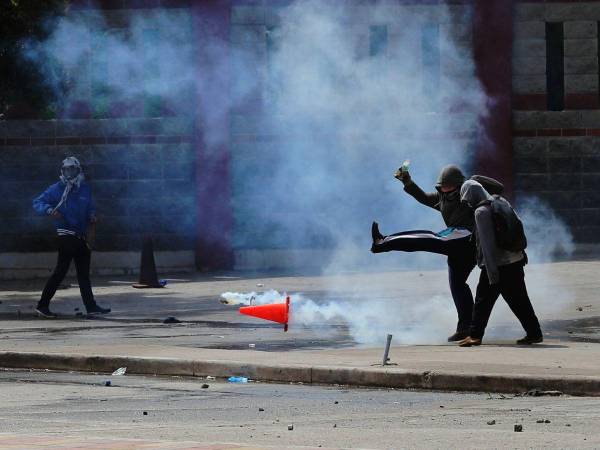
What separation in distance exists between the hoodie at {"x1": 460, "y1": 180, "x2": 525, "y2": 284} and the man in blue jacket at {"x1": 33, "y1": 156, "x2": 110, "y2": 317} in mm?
5983

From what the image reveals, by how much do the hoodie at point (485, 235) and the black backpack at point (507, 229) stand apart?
1.6 inches

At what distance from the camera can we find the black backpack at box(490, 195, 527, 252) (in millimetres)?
13812

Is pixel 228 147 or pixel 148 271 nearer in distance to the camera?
pixel 148 271

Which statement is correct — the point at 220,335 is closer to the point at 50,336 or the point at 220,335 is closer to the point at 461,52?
the point at 50,336

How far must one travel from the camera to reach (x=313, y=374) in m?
12.2

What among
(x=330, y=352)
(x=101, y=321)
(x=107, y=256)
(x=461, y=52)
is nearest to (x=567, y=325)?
(x=330, y=352)

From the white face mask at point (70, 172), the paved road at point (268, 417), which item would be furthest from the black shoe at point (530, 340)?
the white face mask at point (70, 172)

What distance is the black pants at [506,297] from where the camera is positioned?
13875mm

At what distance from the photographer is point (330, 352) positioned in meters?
13.6

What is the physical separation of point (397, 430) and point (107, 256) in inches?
728

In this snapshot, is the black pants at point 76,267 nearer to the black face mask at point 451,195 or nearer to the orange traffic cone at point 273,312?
the orange traffic cone at point 273,312

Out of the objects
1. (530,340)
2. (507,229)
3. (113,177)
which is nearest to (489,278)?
(507,229)

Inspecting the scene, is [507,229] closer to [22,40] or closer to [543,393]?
[543,393]

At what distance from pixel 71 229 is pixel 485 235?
639 centimetres
